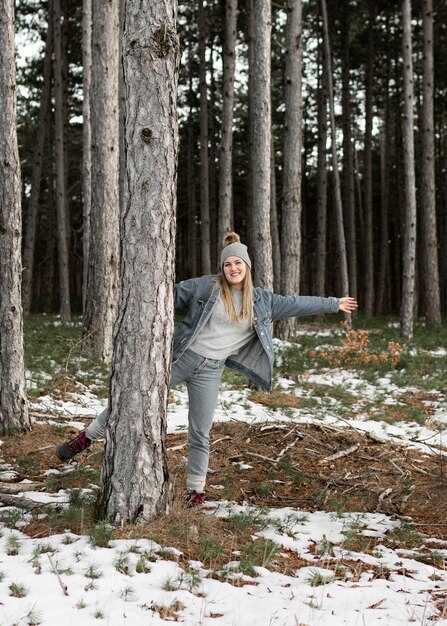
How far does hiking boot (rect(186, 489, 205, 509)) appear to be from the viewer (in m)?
5.61

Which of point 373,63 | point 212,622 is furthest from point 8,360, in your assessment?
point 373,63

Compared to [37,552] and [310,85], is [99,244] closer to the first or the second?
[37,552]

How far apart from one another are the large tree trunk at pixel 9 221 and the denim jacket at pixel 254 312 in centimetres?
243

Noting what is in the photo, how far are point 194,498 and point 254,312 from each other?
1.67 m

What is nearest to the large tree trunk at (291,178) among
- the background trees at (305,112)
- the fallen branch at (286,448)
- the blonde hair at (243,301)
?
the background trees at (305,112)

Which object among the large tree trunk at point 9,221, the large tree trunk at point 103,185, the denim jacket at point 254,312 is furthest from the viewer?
the large tree trunk at point 103,185

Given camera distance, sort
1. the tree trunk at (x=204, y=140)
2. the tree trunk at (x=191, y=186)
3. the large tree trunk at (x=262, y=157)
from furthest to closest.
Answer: the tree trunk at (x=191, y=186)
the tree trunk at (x=204, y=140)
the large tree trunk at (x=262, y=157)

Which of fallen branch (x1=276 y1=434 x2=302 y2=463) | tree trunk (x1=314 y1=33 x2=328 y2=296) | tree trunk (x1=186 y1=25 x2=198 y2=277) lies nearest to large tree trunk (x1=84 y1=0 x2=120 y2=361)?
fallen branch (x1=276 y1=434 x2=302 y2=463)

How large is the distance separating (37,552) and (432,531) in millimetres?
3167

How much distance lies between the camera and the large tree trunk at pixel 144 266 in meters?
4.82

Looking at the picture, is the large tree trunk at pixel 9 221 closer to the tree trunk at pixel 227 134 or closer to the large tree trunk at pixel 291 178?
the large tree trunk at pixel 291 178

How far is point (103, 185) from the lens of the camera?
12.2 meters

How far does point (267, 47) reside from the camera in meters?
12.2

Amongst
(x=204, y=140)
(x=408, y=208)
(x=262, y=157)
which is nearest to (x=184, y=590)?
(x=262, y=157)
